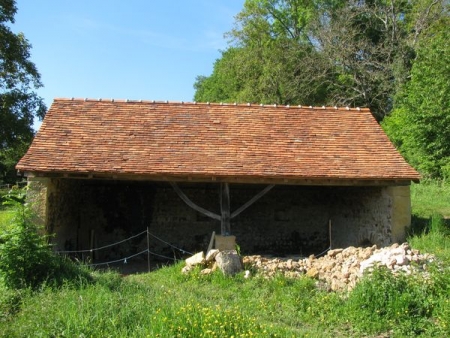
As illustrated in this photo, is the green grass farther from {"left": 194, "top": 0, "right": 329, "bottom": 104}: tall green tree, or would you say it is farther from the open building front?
{"left": 194, "top": 0, "right": 329, "bottom": 104}: tall green tree

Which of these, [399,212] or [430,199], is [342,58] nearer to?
[430,199]

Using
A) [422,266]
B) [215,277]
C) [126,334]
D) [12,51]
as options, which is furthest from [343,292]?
[12,51]

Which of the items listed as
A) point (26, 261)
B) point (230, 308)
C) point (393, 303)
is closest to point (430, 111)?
point (393, 303)

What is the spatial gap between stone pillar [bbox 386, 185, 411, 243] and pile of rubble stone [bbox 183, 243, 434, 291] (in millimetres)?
1500

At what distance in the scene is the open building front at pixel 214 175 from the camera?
32.2ft

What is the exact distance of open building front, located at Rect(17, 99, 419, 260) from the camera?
9.81 metres

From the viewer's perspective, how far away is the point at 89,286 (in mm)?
6641

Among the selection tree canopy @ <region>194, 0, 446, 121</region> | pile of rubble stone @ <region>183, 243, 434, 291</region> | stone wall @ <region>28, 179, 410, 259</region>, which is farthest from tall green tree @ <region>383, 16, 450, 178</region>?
pile of rubble stone @ <region>183, 243, 434, 291</region>

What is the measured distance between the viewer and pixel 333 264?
8578 mm

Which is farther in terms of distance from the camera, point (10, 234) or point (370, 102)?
point (370, 102)

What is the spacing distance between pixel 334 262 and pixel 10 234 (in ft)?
18.0

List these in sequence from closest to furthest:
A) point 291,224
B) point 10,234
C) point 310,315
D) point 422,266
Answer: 1. point 310,315
2. point 10,234
3. point 422,266
4. point 291,224

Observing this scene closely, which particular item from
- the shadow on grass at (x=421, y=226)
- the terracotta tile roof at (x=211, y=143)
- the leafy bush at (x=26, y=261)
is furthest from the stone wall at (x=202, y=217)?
the leafy bush at (x=26, y=261)

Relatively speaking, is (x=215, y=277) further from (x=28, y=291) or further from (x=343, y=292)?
(x=28, y=291)
